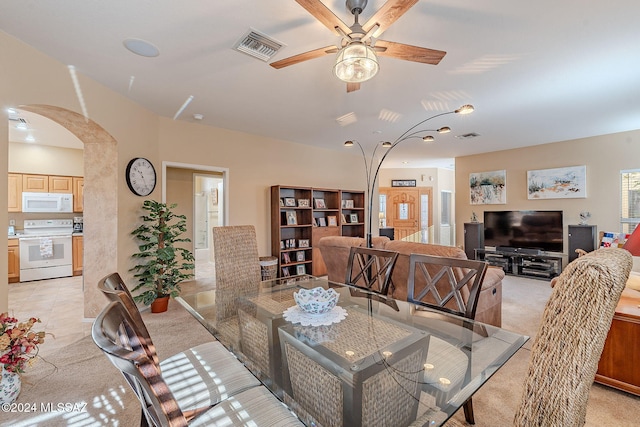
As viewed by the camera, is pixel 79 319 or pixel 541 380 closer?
pixel 541 380

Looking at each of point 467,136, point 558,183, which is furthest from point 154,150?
point 558,183

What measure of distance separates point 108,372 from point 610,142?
25.5 feet

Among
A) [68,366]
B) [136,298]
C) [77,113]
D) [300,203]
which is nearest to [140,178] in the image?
[77,113]

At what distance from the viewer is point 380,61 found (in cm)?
259

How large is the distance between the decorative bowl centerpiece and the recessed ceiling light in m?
2.34

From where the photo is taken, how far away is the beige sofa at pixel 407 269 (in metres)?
2.61

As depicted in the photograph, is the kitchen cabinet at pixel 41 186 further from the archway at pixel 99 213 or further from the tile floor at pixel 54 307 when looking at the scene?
the archway at pixel 99 213

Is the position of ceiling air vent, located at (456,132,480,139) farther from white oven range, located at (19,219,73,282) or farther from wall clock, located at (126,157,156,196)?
white oven range, located at (19,219,73,282)

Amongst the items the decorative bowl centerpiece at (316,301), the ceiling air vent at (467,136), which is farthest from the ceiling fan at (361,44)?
the ceiling air vent at (467,136)

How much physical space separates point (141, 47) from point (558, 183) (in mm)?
6994

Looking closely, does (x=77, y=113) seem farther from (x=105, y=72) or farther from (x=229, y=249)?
(x=229, y=249)

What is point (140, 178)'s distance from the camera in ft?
11.7

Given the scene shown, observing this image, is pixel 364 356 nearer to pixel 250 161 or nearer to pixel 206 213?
pixel 250 161

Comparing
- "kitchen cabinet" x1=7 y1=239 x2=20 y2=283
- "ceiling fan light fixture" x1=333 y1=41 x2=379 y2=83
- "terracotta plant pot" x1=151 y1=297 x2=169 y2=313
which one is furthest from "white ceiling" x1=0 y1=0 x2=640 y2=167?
"kitchen cabinet" x1=7 y1=239 x2=20 y2=283
